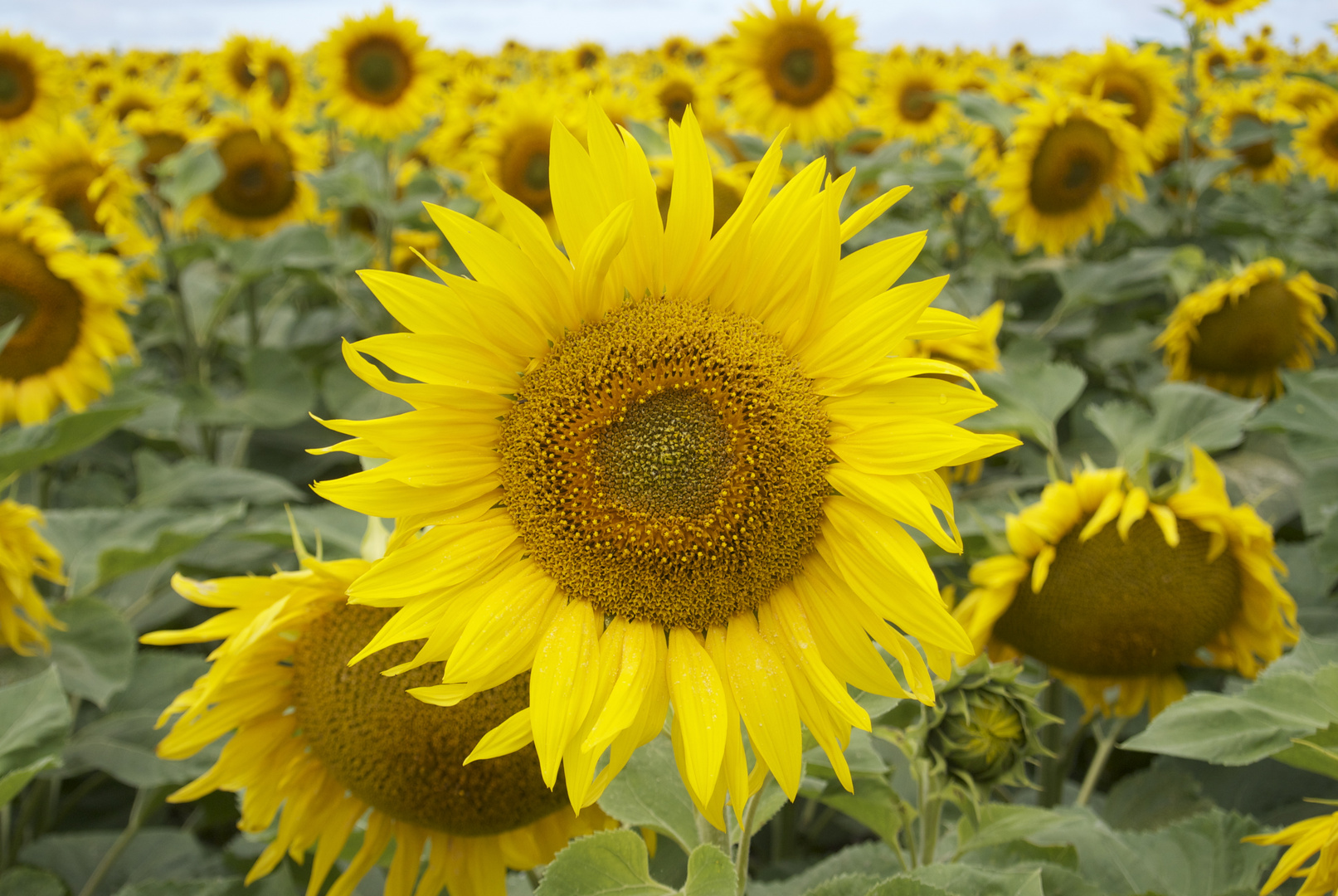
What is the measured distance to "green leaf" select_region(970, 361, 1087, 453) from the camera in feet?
7.62

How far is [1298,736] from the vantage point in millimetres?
1341

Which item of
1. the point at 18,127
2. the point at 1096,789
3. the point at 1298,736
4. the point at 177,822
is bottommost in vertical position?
the point at 177,822

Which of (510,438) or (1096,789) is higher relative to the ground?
(510,438)

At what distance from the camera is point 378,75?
5559mm

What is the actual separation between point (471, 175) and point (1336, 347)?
13.5 ft

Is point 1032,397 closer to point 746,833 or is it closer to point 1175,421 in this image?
point 1175,421

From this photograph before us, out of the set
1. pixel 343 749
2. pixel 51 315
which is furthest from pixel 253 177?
pixel 343 749

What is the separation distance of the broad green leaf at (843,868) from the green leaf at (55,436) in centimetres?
200

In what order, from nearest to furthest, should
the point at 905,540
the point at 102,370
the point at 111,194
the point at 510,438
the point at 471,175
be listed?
the point at 905,540
the point at 510,438
the point at 102,370
the point at 111,194
the point at 471,175

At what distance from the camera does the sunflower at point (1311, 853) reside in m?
1.09

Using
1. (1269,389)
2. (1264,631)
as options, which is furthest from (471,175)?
(1264,631)

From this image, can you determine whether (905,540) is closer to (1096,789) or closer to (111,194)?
(1096,789)

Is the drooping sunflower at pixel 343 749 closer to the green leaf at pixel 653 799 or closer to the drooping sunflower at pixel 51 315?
the green leaf at pixel 653 799

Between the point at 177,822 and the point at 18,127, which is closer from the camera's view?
the point at 177,822
